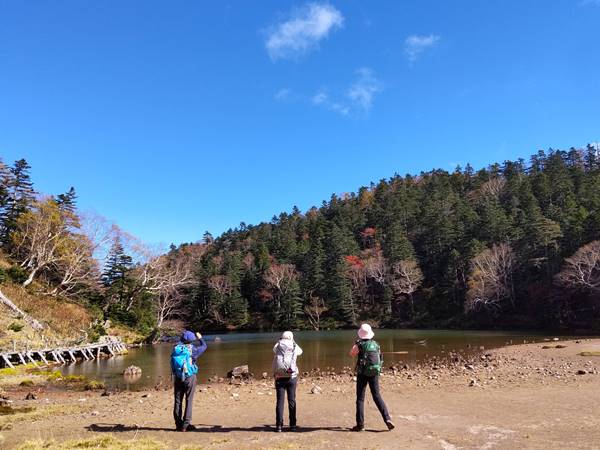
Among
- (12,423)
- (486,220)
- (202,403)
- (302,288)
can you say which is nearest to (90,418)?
(12,423)

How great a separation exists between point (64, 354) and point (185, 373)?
27801 millimetres

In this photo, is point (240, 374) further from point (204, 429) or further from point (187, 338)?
point (187, 338)

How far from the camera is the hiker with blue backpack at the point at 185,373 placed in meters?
9.28

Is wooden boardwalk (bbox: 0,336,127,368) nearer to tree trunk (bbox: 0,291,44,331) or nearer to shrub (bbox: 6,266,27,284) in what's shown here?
tree trunk (bbox: 0,291,44,331)

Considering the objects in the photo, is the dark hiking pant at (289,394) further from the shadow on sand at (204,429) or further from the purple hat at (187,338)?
the purple hat at (187,338)

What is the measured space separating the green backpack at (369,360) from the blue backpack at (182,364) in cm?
350

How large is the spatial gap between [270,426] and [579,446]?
19.1 ft

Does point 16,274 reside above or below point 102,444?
above

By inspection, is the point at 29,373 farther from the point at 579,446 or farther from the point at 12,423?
the point at 579,446

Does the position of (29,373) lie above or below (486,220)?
below

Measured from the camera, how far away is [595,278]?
52062mm

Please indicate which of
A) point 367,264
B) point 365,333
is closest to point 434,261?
point 367,264

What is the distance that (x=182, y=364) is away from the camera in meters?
9.30

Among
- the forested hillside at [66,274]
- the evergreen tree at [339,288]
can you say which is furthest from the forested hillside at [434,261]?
the forested hillside at [66,274]
